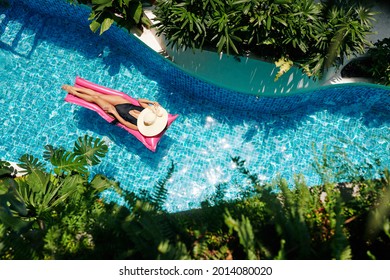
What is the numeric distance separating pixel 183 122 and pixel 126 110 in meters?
1.25

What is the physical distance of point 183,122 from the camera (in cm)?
730

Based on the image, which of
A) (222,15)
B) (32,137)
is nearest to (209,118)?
(222,15)

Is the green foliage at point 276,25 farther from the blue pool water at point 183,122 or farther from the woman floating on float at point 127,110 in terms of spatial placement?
the woman floating on float at point 127,110

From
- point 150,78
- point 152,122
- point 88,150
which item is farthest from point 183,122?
point 88,150

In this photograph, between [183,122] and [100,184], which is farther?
[183,122]

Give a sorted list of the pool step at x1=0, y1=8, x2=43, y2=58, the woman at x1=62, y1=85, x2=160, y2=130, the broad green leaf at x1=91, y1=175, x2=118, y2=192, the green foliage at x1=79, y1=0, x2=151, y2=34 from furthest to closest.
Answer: the pool step at x1=0, y1=8, x2=43, y2=58, the woman at x1=62, y1=85, x2=160, y2=130, the green foliage at x1=79, y1=0, x2=151, y2=34, the broad green leaf at x1=91, y1=175, x2=118, y2=192

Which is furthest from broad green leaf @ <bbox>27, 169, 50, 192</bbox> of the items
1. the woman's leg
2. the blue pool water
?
the woman's leg

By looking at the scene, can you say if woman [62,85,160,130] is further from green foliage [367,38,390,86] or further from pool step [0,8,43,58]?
green foliage [367,38,390,86]

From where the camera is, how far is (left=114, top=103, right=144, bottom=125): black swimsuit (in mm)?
6621

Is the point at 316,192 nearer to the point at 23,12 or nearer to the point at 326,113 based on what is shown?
the point at 326,113

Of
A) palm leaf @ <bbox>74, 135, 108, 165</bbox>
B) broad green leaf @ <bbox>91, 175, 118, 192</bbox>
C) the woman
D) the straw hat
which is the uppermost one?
the woman

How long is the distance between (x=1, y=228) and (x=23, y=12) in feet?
19.3

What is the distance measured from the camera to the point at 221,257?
12.5ft

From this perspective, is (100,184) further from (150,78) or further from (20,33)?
(20,33)
